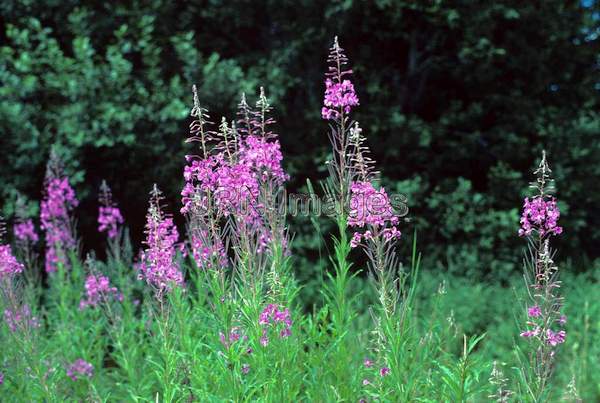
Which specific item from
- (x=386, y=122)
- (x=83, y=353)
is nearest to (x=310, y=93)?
(x=386, y=122)

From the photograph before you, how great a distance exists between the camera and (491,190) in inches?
335

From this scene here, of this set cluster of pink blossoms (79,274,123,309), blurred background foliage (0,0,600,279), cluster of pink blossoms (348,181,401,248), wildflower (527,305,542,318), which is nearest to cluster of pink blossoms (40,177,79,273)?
cluster of pink blossoms (79,274,123,309)

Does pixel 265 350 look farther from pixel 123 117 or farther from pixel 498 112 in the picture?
pixel 498 112

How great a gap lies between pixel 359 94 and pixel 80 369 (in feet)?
16.0

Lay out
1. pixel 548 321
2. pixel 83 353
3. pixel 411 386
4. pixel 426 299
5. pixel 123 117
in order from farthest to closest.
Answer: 1. pixel 426 299
2. pixel 123 117
3. pixel 83 353
4. pixel 411 386
5. pixel 548 321

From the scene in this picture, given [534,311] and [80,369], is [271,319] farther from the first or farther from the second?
[80,369]

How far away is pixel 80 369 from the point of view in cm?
496

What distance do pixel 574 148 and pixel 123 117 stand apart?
16.9 ft

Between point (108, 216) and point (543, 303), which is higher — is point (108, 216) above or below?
below

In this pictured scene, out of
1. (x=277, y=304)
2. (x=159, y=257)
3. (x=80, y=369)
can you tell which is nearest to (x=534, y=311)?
(x=277, y=304)

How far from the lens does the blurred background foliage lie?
24.2 feet

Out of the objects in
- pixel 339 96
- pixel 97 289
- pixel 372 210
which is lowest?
pixel 97 289

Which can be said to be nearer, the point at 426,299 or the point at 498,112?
the point at 426,299

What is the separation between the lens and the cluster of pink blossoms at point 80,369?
493 cm
